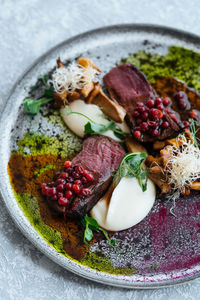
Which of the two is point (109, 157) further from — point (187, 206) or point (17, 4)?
point (17, 4)

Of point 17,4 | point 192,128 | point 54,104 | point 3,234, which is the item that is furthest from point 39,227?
point 17,4

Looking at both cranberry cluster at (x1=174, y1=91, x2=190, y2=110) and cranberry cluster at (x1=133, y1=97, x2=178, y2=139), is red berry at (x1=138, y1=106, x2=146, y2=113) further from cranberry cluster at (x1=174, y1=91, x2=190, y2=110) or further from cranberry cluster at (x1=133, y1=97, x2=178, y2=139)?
cranberry cluster at (x1=174, y1=91, x2=190, y2=110)

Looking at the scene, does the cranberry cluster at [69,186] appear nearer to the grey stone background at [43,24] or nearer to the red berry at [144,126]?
the grey stone background at [43,24]

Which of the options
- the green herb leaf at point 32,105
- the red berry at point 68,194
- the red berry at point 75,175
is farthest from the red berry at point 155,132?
the green herb leaf at point 32,105

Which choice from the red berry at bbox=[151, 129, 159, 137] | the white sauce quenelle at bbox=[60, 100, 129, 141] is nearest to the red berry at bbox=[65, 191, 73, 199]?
the white sauce quenelle at bbox=[60, 100, 129, 141]

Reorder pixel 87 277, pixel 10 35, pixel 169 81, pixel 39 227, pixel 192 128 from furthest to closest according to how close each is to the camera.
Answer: pixel 10 35 < pixel 169 81 < pixel 192 128 < pixel 39 227 < pixel 87 277

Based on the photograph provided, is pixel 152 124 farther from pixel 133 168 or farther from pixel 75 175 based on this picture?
pixel 75 175
